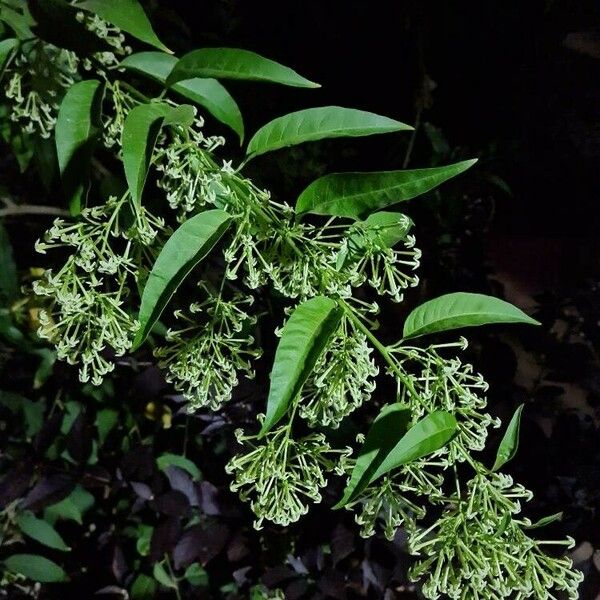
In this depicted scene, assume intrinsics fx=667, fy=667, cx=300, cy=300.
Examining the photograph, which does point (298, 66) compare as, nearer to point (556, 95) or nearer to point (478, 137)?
point (478, 137)

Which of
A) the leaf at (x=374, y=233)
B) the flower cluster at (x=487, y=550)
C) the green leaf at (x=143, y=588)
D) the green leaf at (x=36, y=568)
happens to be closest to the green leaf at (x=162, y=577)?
the green leaf at (x=143, y=588)

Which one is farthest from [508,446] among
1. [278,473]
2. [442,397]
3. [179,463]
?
[179,463]

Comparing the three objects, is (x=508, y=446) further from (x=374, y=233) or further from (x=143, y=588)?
(x=143, y=588)

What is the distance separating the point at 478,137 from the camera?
1.68 metres

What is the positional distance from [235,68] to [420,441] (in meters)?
0.28

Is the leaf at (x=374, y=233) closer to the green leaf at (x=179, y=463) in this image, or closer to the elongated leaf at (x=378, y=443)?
the elongated leaf at (x=378, y=443)

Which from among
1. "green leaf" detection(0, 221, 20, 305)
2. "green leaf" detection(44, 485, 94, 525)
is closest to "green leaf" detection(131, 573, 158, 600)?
"green leaf" detection(44, 485, 94, 525)

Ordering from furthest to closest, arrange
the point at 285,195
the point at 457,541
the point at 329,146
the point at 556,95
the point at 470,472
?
the point at 556,95 < the point at 329,146 < the point at 285,195 < the point at 470,472 < the point at 457,541

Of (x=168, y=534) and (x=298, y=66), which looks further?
(x=298, y=66)

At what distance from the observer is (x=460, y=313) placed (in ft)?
1.56

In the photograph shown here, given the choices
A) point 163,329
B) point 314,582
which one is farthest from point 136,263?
point 314,582

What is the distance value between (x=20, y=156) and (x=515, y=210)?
4.39ft

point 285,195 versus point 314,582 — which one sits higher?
point 285,195

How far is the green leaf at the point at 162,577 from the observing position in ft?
3.15
